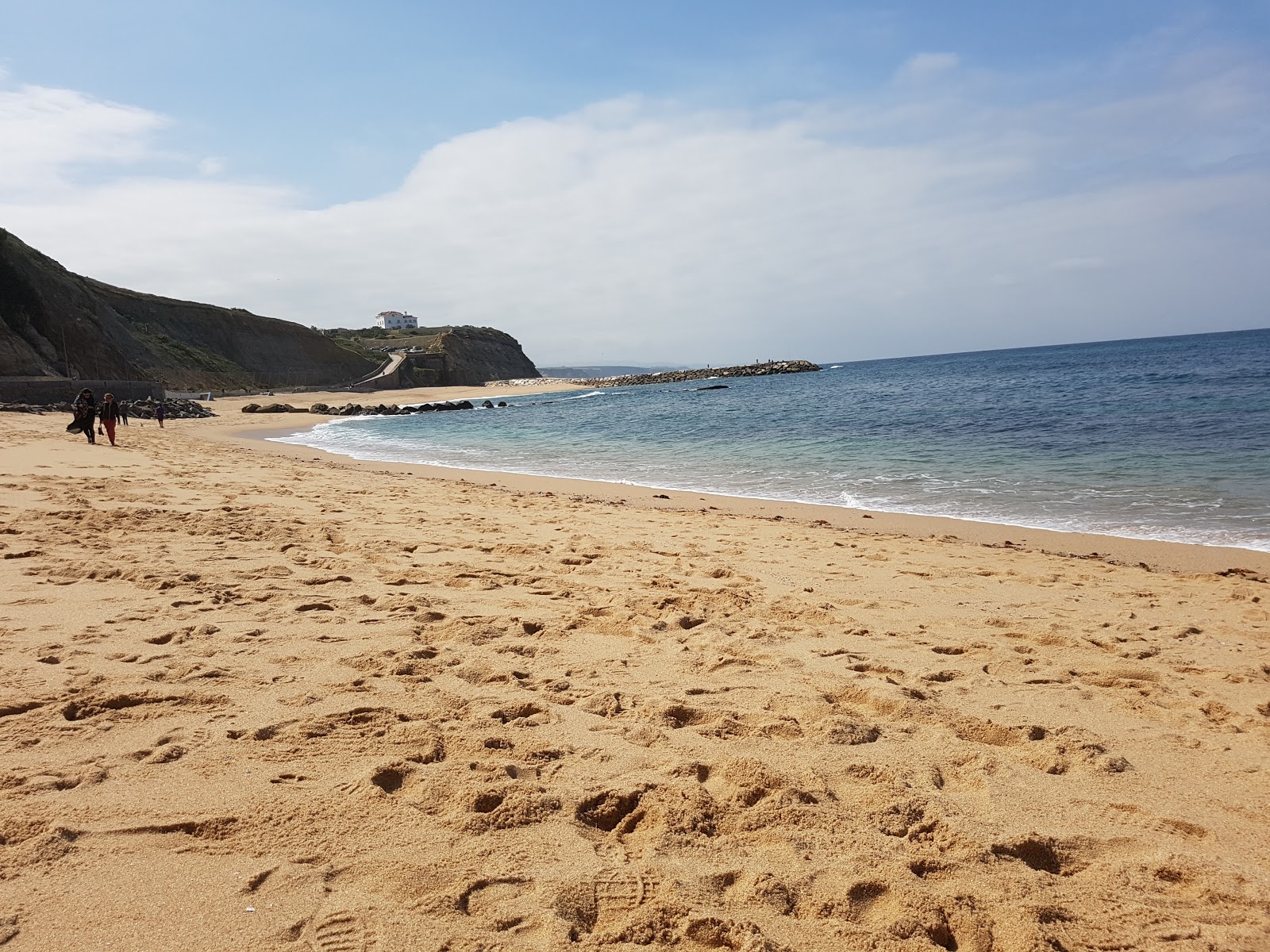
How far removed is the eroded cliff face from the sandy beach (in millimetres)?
38765

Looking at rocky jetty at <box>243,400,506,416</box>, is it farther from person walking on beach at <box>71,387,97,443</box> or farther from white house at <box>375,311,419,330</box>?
white house at <box>375,311,419,330</box>

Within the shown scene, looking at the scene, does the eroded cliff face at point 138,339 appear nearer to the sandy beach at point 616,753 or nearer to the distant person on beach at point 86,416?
the distant person on beach at point 86,416

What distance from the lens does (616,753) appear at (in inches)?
118

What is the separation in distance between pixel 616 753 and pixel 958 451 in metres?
14.4

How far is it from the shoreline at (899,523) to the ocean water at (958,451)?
42 centimetres

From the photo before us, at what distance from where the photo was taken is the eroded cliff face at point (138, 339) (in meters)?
37.8

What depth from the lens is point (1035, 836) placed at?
252 centimetres

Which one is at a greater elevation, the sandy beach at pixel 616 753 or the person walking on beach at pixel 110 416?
the person walking on beach at pixel 110 416

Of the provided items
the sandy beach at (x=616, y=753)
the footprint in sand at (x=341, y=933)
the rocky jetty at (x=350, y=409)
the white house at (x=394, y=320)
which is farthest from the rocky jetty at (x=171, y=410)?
the white house at (x=394, y=320)

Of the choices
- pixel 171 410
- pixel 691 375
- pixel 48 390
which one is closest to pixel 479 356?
pixel 691 375

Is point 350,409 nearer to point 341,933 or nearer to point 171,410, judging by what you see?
point 171,410

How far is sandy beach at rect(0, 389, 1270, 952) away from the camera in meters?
2.08

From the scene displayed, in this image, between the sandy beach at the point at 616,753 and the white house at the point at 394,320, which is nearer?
the sandy beach at the point at 616,753

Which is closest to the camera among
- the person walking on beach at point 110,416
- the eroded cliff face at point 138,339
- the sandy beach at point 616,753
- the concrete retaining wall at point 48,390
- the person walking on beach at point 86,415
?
the sandy beach at point 616,753
